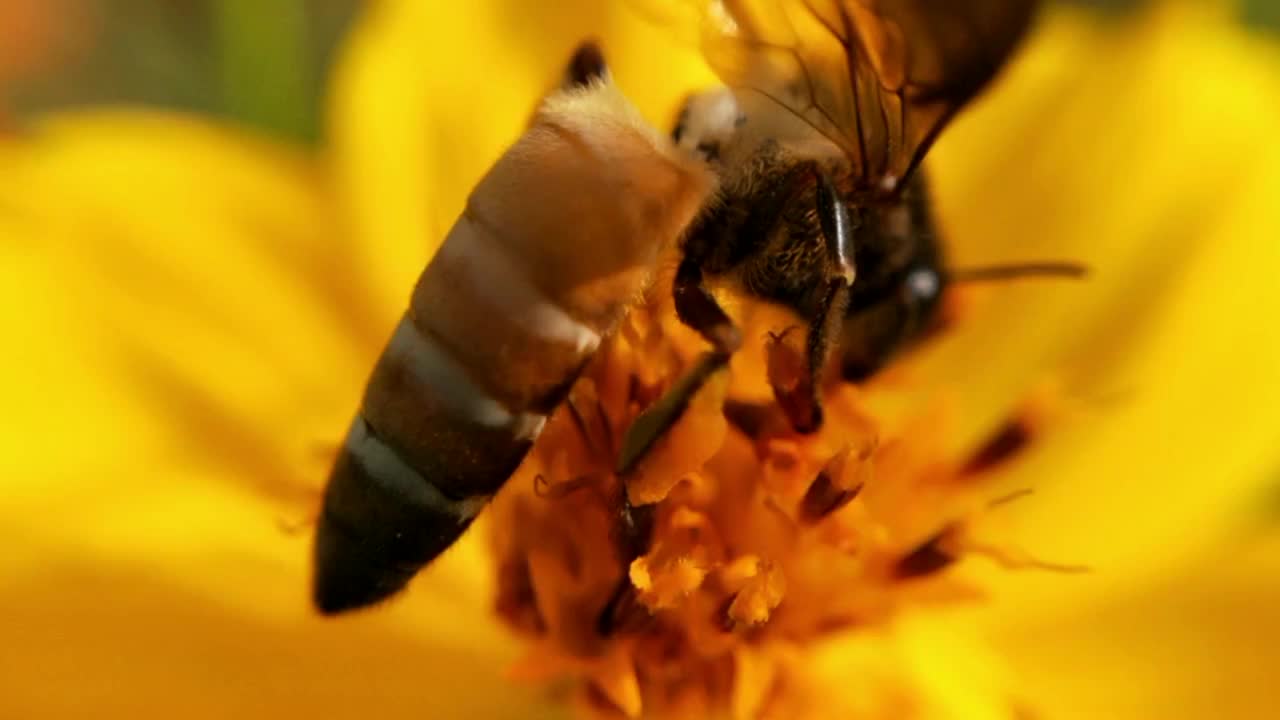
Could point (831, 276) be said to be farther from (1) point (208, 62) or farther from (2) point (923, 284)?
(1) point (208, 62)

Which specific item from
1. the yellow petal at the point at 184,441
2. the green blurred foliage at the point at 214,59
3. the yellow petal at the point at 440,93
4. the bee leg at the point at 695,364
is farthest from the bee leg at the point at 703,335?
the green blurred foliage at the point at 214,59

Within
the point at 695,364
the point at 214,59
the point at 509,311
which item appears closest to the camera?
the point at 509,311

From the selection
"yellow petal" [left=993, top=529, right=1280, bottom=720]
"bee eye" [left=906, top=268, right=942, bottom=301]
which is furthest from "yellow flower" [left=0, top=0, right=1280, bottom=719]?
"bee eye" [left=906, top=268, right=942, bottom=301]

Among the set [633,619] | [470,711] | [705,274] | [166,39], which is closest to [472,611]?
[470,711]

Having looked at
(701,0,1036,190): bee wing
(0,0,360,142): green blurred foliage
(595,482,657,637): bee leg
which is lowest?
(0,0,360,142): green blurred foliage

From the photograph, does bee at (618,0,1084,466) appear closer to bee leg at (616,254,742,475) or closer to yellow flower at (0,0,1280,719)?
bee leg at (616,254,742,475)

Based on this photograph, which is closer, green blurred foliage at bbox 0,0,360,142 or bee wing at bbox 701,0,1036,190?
bee wing at bbox 701,0,1036,190

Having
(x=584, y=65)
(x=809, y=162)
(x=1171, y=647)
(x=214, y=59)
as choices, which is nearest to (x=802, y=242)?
(x=809, y=162)
